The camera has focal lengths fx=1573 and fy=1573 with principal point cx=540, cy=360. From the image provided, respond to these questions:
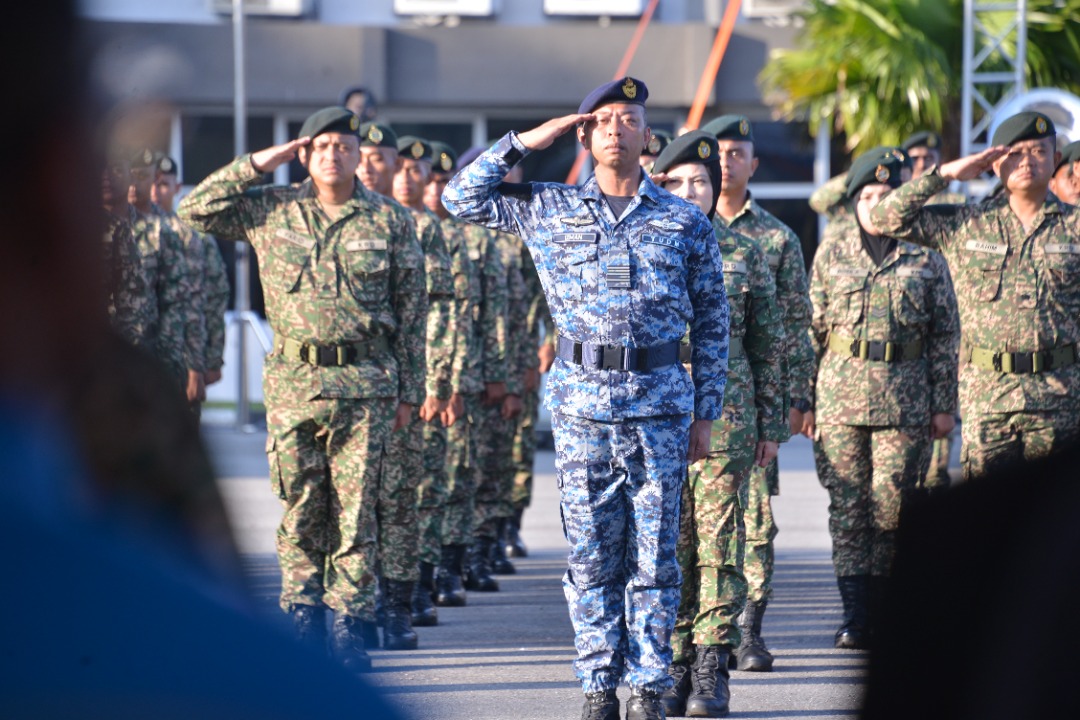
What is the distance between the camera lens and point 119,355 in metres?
0.80

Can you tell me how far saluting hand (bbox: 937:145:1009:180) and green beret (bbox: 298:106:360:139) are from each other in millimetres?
2330

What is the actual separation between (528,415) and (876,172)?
315 cm

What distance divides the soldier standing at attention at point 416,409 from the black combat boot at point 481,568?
1023 mm

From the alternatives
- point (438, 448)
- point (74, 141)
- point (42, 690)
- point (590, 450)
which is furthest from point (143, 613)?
point (438, 448)

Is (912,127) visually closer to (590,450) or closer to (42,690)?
(590,450)

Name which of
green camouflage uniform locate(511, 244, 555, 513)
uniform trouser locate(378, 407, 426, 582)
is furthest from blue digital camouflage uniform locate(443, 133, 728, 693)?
green camouflage uniform locate(511, 244, 555, 513)

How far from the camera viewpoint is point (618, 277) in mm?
4914

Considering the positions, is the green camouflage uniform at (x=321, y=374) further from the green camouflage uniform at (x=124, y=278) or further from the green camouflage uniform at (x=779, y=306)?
the green camouflage uniform at (x=124, y=278)

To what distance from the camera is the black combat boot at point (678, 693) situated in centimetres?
540

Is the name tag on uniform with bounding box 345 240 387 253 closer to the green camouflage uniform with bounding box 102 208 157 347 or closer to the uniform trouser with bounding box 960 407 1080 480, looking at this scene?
the uniform trouser with bounding box 960 407 1080 480

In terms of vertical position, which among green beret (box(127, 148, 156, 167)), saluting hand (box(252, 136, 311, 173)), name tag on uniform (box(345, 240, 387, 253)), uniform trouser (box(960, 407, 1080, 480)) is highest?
saluting hand (box(252, 136, 311, 173))

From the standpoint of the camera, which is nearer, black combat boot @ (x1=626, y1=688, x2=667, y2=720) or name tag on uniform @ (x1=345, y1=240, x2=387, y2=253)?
black combat boot @ (x1=626, y1=688, x2=667, y2=720)

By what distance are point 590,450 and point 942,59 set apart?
12.3m

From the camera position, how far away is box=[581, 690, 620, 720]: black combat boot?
4.80 metres
